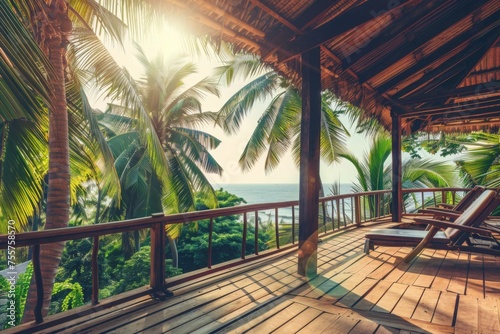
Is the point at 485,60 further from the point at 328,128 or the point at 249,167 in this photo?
the point at 249,167

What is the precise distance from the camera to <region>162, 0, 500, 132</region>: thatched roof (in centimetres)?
270

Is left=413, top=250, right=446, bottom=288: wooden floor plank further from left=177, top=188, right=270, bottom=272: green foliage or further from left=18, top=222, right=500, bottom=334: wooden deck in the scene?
left=177, top=188, right=270, bottom=272: green foliage

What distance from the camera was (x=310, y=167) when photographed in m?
3.20

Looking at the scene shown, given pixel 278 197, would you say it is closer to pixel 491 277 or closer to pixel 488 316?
pixel 491 277

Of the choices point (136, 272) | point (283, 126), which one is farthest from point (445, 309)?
point (136, 272)

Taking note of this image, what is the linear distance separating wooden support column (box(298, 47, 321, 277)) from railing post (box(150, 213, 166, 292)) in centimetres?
155

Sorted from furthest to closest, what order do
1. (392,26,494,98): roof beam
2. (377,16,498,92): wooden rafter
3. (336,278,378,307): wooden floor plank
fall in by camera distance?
1. (392,26,494,98): roof beam
2. (377,16,498,92): wooden rafter
3. (336,278,378,307): wooden floor plank

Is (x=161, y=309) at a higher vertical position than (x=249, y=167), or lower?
lower

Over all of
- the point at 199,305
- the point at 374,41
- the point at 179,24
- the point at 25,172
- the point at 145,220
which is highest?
the point at 374,41

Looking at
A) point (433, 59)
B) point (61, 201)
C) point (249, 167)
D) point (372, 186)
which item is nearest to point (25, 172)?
point (61, 201)

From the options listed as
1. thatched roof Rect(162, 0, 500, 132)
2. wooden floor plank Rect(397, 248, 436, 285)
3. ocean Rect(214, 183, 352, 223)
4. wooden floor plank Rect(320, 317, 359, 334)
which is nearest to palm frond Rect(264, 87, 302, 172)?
thatched roof Rect(162, 0, 500, 132)

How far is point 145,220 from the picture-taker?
106 inches

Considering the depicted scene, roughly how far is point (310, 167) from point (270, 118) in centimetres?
707

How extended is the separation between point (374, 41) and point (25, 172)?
4.75 metres
